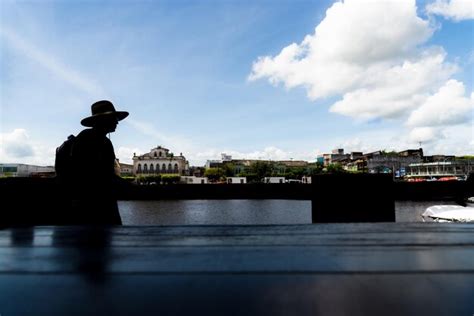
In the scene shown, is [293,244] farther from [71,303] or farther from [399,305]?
[71,303]

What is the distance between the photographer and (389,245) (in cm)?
142

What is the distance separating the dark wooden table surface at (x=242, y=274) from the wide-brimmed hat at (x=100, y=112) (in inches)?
52.5

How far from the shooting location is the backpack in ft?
8.94

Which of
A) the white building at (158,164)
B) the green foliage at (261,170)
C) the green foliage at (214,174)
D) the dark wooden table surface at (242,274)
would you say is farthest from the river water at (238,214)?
the white building at (158,164)

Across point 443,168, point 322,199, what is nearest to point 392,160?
point 443,168

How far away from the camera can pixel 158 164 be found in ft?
313

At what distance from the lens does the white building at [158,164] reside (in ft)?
310

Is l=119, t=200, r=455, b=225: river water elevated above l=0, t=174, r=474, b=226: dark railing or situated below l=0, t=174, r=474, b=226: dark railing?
below

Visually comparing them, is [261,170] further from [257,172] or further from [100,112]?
[100,112]

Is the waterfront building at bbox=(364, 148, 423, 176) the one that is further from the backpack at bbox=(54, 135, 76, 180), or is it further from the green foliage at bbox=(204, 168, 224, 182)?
the backpack at bbox=(54, 135, 76, 180)

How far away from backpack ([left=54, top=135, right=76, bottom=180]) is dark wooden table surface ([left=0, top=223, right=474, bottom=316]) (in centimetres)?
106

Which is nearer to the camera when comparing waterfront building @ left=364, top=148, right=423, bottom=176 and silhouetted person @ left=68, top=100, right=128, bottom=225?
silhouetted person @ left=68, top=100, right=128, bottom=225

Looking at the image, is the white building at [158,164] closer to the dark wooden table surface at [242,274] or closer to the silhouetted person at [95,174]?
the silhouetted person at [95,174]

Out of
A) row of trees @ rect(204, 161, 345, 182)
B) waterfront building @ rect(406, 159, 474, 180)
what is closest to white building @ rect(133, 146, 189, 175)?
row of trees @ rect(204, 161, 345, 182)
